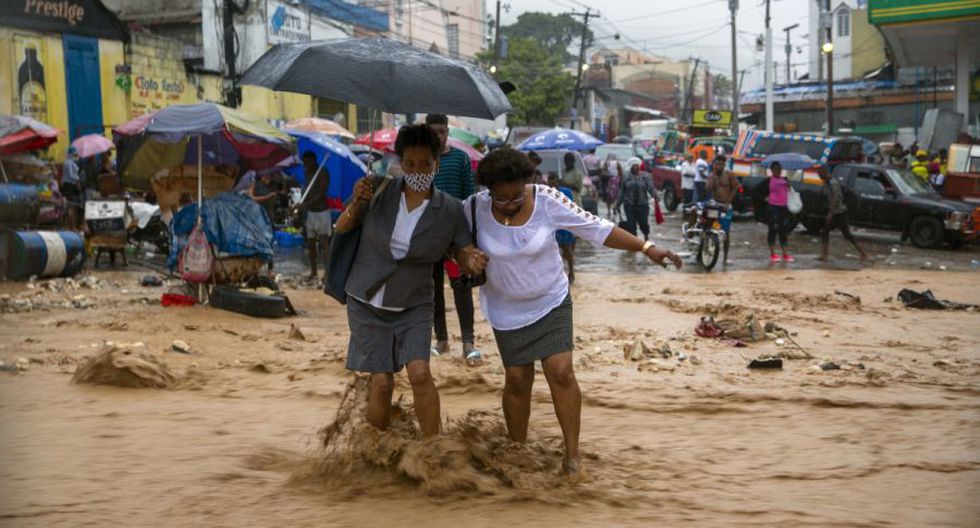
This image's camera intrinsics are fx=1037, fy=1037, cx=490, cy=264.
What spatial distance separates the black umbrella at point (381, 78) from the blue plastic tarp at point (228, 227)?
5808 mm

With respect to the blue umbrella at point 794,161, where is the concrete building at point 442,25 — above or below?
above

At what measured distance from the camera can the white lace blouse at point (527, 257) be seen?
4.74 m

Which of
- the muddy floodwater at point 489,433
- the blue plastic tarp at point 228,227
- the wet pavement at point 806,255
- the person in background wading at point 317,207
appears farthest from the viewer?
the wet pavement at point 806,255

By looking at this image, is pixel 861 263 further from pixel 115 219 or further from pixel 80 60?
pixel 80 60

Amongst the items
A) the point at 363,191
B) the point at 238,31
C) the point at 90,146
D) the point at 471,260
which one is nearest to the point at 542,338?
the point at 471,260

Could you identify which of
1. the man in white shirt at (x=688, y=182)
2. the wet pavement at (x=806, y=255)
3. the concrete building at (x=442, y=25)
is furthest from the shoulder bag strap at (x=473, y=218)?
the concrete building at (x=442, y=25)

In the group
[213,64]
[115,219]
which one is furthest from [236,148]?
[213,64]

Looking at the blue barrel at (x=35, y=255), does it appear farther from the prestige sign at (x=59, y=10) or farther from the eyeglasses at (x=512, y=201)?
the eyeglasses at (x=512, y=201)

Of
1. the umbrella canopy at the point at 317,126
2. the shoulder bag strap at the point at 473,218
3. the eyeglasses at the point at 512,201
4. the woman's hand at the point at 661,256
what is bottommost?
the woman's hand at the point at 661,256

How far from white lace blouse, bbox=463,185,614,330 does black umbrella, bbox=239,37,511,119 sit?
2.16 feet

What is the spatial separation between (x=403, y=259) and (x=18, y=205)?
1145cm

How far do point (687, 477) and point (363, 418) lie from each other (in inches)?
62.9

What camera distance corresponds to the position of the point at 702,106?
96250 mm

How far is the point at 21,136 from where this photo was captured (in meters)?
16.3
